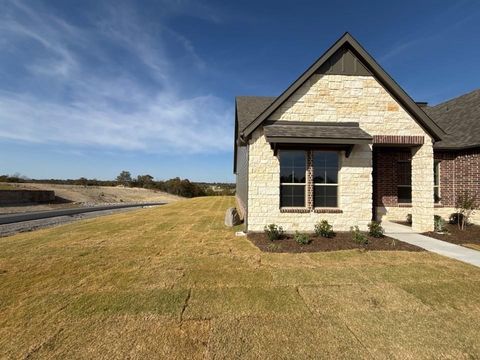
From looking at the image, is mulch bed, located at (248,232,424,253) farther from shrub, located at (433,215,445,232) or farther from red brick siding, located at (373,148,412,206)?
red brick siding, located at (373,148,412,206)

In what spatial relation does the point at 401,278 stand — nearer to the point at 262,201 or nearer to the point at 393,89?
the point at 262,201

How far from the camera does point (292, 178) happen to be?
10398 mm

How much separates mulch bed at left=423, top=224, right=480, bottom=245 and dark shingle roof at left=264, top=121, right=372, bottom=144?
468cm

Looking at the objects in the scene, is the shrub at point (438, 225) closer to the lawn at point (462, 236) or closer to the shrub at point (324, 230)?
the lawn at point (462, 236)

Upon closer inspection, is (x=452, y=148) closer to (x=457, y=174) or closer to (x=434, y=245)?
(x=457, y=174)

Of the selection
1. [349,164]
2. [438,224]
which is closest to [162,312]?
[349,164]

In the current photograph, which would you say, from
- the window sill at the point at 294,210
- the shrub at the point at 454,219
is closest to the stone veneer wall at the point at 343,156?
the window sill at the point at 294,210

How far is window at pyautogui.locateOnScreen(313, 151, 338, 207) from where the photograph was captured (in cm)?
1044

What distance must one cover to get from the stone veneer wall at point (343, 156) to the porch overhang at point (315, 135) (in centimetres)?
30

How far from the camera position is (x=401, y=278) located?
5996 mm

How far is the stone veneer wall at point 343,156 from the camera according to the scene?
10141 millimetres

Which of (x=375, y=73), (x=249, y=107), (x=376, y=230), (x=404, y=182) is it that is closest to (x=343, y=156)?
(x=376, y=230)

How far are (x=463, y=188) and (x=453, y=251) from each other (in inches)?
248

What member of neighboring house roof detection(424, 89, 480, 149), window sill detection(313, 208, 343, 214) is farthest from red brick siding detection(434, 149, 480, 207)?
window sill detection(313, 208, 343, 214)
